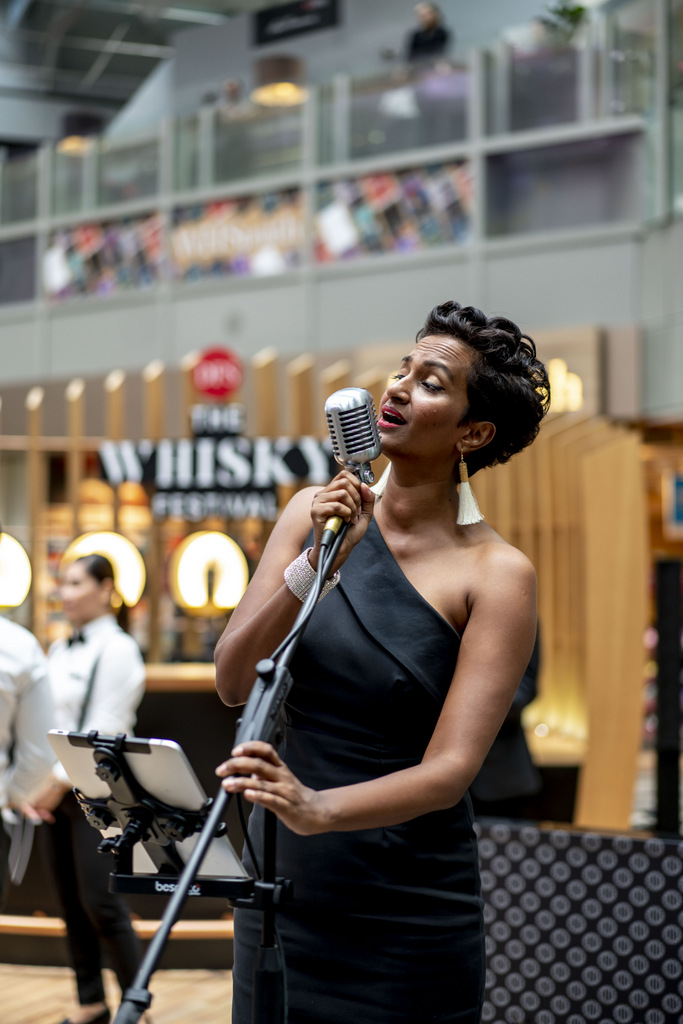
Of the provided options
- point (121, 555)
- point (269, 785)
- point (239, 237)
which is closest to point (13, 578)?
point (121, 555)

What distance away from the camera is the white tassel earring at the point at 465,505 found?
158 centimetres

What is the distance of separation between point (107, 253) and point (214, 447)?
800cm

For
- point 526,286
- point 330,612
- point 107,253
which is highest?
point 107,253

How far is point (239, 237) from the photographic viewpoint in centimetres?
Answer: 1224

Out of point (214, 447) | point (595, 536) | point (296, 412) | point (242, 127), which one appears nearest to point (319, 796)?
point (595, 536)

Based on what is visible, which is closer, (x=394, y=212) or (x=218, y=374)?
(x=218, y=374)

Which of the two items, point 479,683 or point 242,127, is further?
point 242,127

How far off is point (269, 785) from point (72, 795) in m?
2.58

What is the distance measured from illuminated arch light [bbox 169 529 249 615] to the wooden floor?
189 cm

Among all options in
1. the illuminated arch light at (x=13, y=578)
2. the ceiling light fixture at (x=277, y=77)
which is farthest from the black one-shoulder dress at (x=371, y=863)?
the ceiling light fixture at (x=277, y=77)

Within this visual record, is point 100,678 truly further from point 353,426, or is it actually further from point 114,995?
point 353,426

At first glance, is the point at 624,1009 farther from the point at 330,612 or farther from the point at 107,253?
the point at 107,253

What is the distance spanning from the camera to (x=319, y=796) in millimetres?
1258

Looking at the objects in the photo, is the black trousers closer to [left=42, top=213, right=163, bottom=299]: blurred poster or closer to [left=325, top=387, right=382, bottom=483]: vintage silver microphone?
[left=325, top=387, right=382, bottom=483]: vintage silver microphone
